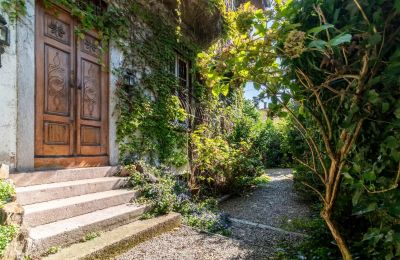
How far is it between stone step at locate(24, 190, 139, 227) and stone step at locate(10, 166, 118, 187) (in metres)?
0.41

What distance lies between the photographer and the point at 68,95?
4.06 meters

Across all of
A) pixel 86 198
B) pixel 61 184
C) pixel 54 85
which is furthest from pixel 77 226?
pixel 54 85

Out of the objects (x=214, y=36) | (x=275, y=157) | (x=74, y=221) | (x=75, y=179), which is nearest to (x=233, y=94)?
(x=214, y=36)

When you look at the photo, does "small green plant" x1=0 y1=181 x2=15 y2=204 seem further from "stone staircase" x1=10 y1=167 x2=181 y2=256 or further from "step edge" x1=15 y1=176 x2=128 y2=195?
"step edge" x1=15 y1=176 x2=128 y2=195

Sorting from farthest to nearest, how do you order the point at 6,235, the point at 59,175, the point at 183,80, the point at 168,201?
the point at 183,80
the point at 168,201
the point at 59,175
the point at 6,235

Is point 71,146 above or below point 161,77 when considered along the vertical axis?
below

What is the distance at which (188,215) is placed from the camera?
4.04 metres

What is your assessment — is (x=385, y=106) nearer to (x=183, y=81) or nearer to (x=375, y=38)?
(x=375, y=38)

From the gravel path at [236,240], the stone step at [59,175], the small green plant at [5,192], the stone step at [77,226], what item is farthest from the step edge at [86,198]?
the gravel path at [236,240]

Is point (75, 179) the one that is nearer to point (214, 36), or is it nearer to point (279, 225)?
point (279, 225)

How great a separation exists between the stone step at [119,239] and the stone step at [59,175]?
1116mm

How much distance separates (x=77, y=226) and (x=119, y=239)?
0.45 meters

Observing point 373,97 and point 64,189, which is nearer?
point 373,97

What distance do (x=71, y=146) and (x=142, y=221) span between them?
1.68 meters
